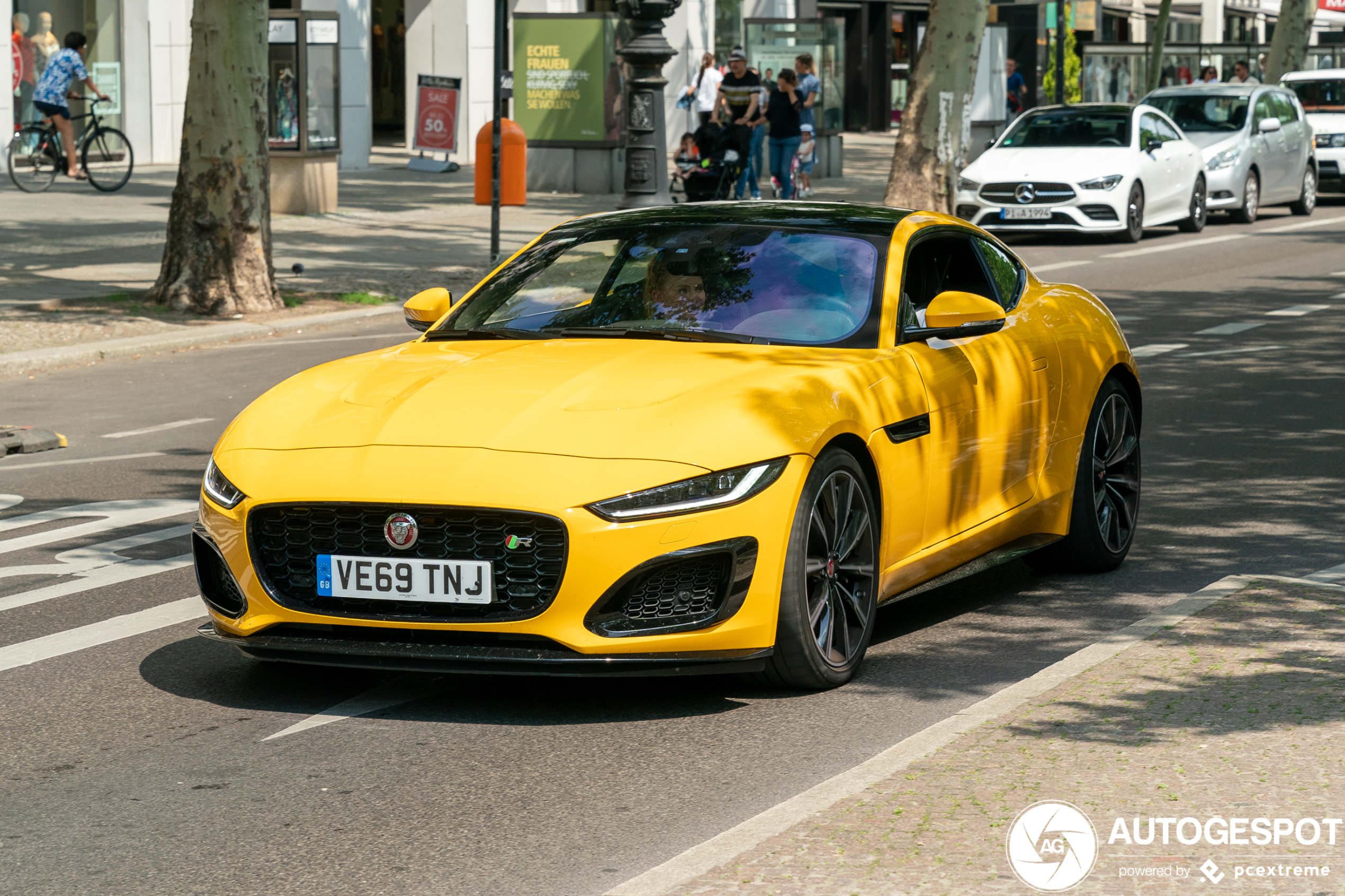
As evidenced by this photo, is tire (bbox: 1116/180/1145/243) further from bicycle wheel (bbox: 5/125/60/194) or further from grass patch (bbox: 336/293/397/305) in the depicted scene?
bicycle wheel (bbox: 5/125/60/194)

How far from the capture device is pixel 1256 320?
1596 centimetres

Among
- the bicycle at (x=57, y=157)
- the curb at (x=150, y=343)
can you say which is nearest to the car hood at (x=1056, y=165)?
the curb at (x=150, y=343)

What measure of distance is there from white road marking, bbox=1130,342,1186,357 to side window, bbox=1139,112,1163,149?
9734 mm

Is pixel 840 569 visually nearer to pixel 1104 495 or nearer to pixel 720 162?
pixel 1104 495

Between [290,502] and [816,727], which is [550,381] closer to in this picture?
[290,502]

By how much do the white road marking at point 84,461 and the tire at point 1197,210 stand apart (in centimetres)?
1740

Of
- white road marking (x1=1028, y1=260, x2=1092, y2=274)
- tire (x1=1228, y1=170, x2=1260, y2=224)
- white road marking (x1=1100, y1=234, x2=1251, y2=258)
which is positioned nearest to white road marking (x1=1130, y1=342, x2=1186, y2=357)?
white road marking (x1=1028, y1=260, x2=1092, y2=274)

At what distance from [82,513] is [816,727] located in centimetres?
458

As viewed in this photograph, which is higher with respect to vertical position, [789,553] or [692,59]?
[692,59]

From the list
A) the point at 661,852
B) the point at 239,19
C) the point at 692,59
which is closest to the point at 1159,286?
the point at 239,19

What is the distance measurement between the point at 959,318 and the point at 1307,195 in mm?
23992

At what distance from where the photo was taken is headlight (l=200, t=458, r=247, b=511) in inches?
220

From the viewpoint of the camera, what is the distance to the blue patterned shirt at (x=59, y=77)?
974 inches

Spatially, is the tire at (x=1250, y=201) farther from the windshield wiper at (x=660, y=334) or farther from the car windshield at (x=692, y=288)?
the windshield wiper at (x=660, y=334)
